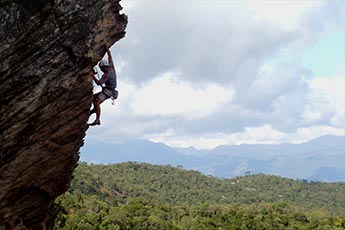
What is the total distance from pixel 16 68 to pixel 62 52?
1.33 metres

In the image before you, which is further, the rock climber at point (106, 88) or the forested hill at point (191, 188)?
the forested hill at point (191, 188)

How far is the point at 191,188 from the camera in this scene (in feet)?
545

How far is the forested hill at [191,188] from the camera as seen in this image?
144750 millimetres

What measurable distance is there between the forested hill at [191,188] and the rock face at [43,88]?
4549 inches

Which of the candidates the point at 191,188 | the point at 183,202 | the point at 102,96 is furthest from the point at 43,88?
the point at 191,188

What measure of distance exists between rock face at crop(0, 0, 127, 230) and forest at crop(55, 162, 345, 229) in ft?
21.8

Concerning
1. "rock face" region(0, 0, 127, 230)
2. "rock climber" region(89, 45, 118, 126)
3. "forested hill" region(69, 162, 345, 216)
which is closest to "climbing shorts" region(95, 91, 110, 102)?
"rock climber" region(89, 45, 118, 126)

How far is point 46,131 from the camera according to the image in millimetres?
13008

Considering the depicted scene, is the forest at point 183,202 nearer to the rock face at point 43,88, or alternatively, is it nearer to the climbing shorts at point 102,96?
the rock face at point 43,88

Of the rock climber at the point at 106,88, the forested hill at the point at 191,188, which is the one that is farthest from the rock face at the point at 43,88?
the forested hill at the point at 191,188

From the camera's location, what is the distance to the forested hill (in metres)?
145

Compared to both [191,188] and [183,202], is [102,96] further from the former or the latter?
[191,188]

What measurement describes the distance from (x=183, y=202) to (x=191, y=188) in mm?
19739

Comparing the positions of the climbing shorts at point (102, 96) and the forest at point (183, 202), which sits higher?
the forest at point (183, 202)
